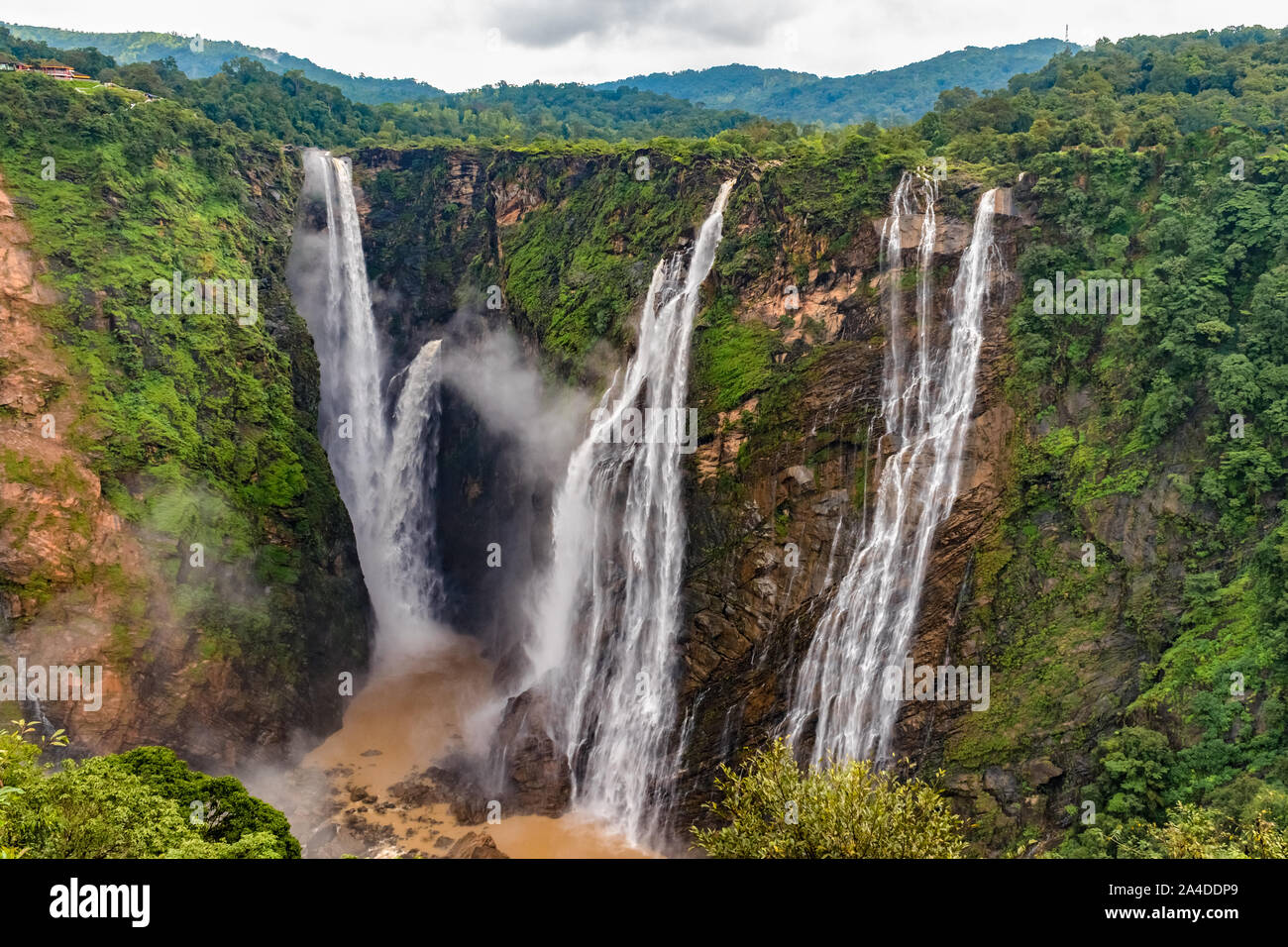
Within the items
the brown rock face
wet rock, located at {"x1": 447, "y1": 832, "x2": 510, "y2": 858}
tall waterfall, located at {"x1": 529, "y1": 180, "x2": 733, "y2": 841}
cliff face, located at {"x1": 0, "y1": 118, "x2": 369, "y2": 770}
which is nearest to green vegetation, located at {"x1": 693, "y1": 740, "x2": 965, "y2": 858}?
wet rock, located at {"x1": 447, "y1": 832, "x2": 510, "y2": 858}

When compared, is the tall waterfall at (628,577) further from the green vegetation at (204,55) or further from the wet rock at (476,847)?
→ the green vegetation at (204,55)

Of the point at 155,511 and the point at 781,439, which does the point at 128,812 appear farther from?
the point at 781,439

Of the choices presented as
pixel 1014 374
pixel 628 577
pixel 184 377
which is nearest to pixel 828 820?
pixel 628 577

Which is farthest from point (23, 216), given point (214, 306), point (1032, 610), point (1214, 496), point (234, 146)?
point (1214, 496)

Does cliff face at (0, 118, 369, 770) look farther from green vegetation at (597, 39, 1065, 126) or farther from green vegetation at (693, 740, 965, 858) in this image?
green vegetation at (597, 39, 1065, 126)

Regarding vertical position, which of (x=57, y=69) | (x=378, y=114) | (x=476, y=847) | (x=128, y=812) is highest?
(x=378, y=114)

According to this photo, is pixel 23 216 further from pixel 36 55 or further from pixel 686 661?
pixel 686 661
